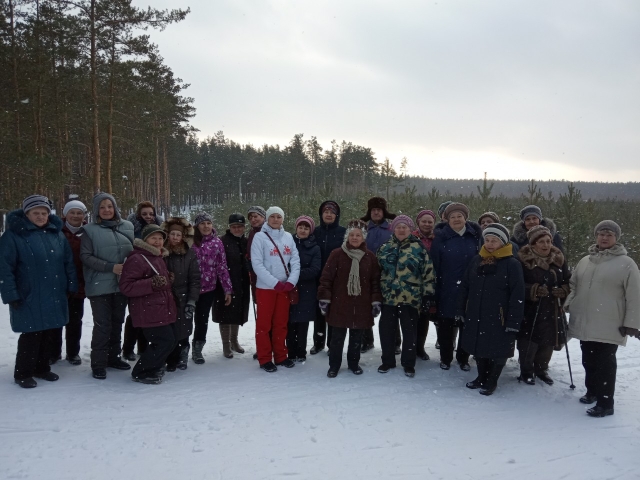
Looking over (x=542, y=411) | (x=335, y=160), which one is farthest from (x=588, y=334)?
(x=335, y=160)

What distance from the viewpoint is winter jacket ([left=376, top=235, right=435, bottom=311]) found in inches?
194

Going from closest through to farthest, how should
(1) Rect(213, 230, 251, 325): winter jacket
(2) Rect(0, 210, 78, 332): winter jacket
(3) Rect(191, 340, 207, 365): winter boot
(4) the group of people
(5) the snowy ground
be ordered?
(5) the snowy ground < (2) Rect(0, 210, 78, 332): winter jacket < (4) the group of people < (3) Rect(191, 340, 207, 365): winter boot < (1) Rect(213, 230, 251, 325): winter jacket

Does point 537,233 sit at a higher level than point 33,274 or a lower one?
higher

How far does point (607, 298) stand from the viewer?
4.23m

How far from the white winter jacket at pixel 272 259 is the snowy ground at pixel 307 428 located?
47.0 inches

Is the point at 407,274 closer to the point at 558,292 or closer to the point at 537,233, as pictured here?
the point at 537,233

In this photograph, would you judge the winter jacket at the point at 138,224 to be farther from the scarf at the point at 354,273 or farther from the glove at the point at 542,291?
the glove at the point at 542,291

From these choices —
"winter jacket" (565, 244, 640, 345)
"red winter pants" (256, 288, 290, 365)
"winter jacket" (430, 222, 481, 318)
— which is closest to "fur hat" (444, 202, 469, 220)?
"winter jacket" (430, 222, 481, 318)

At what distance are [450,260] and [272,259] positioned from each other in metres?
2.27

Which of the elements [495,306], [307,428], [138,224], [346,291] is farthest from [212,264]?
[495,306]

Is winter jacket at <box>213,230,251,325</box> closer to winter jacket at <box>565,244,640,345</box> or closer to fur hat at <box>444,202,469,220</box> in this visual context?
fur hat at <box>444,202,469,220</box>

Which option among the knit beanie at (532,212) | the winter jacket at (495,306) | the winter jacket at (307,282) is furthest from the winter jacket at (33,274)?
the knit beanie at (532,212)

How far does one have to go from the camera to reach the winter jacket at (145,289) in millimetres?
4496

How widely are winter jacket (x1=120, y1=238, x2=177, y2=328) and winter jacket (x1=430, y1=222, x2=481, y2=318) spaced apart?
10.9 feet
